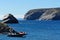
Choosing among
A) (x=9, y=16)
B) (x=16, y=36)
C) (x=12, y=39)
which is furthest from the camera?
(x=9, y=16)

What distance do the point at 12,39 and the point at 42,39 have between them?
7416 mm

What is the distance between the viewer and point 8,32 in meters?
81.8

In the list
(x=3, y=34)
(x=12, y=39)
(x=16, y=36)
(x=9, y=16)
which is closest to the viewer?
(x=12, y=39)

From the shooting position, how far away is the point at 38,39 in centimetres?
7119

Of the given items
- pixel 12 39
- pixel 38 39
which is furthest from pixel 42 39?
pixel 12 39

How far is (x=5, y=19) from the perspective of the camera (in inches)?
6457

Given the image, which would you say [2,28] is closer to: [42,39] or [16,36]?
[16,36]

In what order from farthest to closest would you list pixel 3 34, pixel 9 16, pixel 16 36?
1. pixel 9 16
2. pixel 3 34
3. pixel 16 36

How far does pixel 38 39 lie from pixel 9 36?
8.62 metres

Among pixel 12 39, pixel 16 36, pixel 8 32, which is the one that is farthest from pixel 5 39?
pixel 8 32

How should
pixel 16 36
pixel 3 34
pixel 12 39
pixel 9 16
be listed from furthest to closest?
pixel 9 16, pixel 3 34, pixel 16 36, pixel 12 39

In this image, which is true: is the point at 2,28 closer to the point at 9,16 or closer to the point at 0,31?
the point at 0,31

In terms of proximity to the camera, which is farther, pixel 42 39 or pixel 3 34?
pixel 3 34

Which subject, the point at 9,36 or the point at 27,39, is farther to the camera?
the point at 9,36
